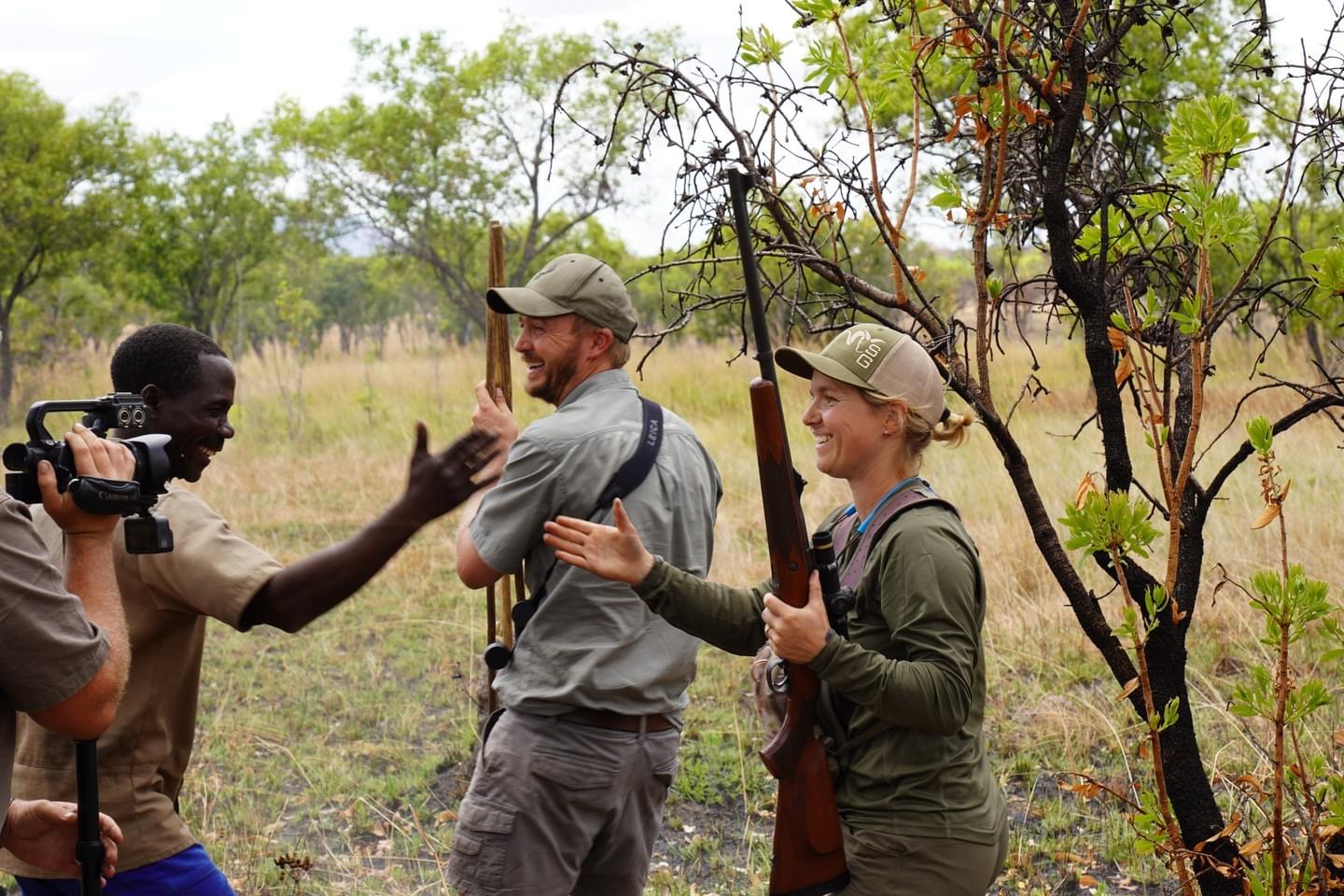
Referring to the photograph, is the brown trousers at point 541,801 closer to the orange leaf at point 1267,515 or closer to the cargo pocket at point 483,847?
the cargo pocket at point 483,847

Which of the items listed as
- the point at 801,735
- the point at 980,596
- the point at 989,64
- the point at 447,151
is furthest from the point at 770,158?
the point at 447,151

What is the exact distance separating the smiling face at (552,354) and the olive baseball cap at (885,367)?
87 cm

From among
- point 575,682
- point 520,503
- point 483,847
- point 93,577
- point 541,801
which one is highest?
point 520,503

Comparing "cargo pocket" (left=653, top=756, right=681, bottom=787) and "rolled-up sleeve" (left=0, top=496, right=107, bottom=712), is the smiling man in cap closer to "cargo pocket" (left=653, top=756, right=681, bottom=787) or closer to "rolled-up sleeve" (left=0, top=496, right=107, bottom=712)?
"cargo pocket" (left=653, top=756, right=681, bottom=787)

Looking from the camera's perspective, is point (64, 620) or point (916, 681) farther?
point (916, 681)

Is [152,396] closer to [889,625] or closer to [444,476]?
[444,476]

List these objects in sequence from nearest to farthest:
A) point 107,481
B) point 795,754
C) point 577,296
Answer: point 107,481
point 795,754
point 577,296

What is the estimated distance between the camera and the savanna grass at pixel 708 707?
4457 mm

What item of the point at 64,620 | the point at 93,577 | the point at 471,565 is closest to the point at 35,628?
the point at 64,620

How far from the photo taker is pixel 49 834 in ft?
7.47

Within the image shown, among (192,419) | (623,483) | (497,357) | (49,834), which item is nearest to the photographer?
(49,834)

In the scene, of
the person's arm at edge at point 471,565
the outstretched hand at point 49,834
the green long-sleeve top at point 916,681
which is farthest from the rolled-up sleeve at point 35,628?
the person's arm at edge at point 471,565

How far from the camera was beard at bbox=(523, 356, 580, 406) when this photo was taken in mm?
3135

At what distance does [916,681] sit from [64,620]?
129cm
